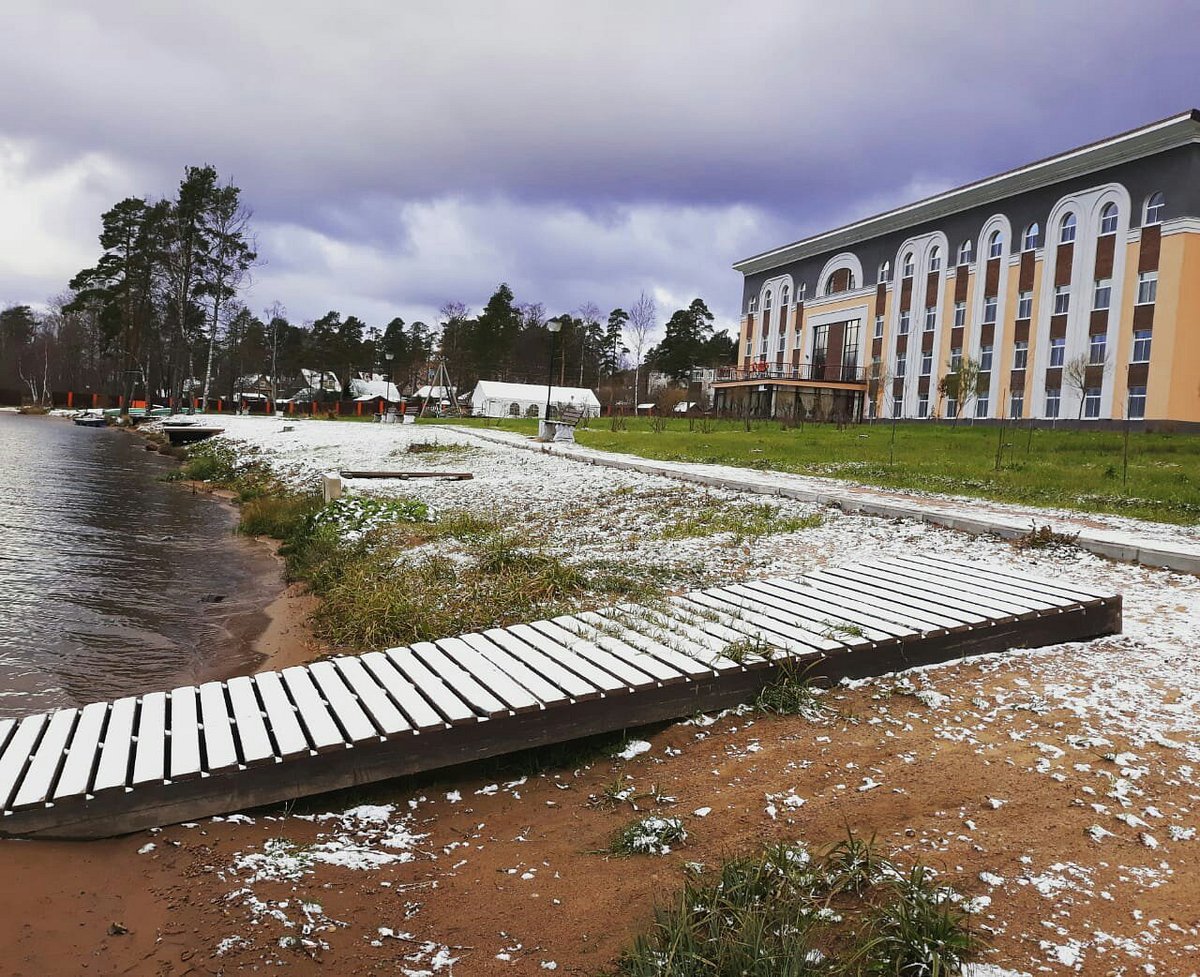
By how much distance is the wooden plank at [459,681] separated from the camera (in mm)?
4348

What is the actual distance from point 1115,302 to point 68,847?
4182 centimetres

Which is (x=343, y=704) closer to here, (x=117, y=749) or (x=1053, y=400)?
(x=117, y=749)

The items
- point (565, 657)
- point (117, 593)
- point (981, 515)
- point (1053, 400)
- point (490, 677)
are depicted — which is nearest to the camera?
point (490, 677)

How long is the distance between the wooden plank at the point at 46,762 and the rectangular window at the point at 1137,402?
39.2 m

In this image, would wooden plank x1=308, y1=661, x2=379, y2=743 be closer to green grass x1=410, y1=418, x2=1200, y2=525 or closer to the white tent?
green grass x1=410, y1=418, x2=1200, y2=525

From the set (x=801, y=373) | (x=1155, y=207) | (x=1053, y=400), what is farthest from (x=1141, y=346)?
(x=801, y=373)

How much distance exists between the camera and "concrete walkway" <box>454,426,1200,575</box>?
7801 mm

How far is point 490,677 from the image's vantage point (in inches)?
190

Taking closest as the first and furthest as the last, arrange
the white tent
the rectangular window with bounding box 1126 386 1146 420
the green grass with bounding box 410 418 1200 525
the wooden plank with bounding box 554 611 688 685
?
the wooden plank with bounding box 554 611 688 685, the green grass with bounding box 410 418 1200 525, the rectangular window with bounding box 1126 386 1146 420, the white tent

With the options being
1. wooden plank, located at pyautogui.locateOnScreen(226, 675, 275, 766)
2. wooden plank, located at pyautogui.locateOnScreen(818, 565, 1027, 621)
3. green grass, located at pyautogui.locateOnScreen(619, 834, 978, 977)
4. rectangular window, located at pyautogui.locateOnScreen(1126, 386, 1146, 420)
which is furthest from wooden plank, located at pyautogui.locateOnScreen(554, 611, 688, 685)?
rectangular window, located at pyautogui.locateOnScreen(1126, 386, 1146, 420)

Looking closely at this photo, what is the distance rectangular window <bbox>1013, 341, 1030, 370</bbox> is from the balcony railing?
1004 cm

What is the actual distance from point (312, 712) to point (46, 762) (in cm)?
124

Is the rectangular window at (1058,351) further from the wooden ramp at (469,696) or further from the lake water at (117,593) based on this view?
the wooden ramp at (469,696)

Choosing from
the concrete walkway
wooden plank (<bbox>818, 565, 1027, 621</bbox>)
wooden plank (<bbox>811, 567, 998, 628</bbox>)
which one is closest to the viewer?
wooden plank (<bbox>811, 567, 998, 628</bbox>)
